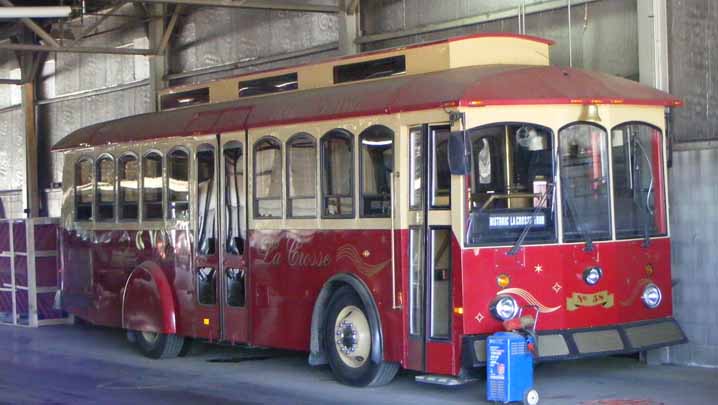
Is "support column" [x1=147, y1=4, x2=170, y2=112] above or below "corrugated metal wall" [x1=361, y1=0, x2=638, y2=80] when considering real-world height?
above

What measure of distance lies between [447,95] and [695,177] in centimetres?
340

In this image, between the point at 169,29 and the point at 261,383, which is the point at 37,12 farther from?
the point at 169,29

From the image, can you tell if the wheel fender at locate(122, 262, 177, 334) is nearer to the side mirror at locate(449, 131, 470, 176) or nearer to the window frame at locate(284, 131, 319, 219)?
the window frame at locate(284, 131, 319, 219)

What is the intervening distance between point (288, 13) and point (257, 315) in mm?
7942

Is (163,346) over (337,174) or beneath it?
beneath

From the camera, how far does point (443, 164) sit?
11250 millimetres

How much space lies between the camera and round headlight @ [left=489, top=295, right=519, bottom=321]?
10820 millimetres

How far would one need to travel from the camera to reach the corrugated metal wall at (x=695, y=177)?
12.6 metres

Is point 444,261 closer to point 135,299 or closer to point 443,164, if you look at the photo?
point 443,164

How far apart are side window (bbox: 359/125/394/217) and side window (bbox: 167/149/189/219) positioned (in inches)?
139

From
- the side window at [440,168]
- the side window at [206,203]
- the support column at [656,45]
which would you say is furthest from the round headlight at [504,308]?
the side window at [206,203]

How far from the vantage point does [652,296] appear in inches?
458

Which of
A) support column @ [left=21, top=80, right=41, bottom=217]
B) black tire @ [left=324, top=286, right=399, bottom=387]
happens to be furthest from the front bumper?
support column @ [left=21, top=80, right=41, bottom=217]

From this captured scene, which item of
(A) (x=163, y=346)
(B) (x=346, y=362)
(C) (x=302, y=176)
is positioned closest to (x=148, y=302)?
(A) (x=163, y=346)
